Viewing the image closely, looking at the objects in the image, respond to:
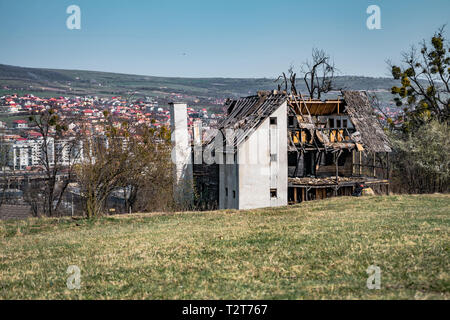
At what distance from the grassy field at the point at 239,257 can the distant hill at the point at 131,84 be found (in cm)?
6496

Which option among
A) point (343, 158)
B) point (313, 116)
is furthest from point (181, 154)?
point (343, 158)

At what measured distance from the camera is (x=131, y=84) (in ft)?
407

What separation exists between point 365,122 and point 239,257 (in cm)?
2732

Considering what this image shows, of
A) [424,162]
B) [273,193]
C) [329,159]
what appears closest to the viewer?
[273,193]

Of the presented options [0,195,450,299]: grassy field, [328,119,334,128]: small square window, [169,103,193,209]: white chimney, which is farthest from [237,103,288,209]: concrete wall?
[0,195,450,299]: grassy field

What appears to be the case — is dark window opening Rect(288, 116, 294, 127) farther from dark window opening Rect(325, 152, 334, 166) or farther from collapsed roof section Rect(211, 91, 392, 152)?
dark window opening Rect(325, 152, 334, 166)

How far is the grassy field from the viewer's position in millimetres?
8336

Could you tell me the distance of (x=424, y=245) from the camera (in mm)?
11125

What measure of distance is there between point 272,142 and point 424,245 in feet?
69.7

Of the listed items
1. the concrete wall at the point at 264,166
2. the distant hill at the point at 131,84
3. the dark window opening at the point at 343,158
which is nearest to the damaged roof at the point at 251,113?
the concrete wall at the point at 264,166

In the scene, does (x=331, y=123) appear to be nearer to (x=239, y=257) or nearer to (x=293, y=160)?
(x=293, y=160)

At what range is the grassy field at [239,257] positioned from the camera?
8.34 meters

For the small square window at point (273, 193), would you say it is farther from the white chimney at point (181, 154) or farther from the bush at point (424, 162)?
the bush at point (424, 162)
